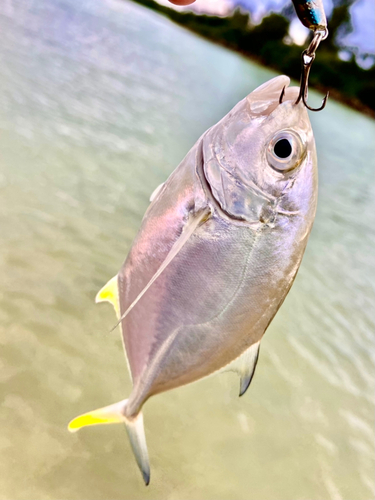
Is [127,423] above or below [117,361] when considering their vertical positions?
above

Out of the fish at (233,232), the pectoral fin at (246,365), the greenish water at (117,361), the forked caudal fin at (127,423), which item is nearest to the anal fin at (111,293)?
the fish at (233,232)

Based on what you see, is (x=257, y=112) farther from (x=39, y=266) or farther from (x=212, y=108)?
(x=212, y=108)

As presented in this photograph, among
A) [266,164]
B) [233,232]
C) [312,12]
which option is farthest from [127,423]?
[312,12]

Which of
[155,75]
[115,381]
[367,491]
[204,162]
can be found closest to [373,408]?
[367,491]

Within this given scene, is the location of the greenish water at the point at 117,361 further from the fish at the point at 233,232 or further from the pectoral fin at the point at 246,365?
the pectoral fin at the point at 246,365

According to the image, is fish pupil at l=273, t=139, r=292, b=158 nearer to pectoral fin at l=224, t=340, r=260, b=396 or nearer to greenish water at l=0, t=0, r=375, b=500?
pectoral fin at l=224, t=340, r=260, b=396

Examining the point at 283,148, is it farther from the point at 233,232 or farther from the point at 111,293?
the point at 111,293

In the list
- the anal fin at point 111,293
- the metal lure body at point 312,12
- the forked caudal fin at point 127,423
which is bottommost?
the forked caudal fin at point 127,423

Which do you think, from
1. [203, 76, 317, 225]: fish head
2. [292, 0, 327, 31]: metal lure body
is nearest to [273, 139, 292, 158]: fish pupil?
[203, 76, 317, 225]: fish head
